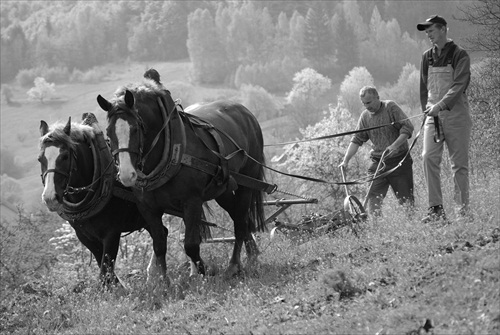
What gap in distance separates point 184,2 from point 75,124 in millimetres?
174366

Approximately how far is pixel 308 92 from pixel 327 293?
118616mm

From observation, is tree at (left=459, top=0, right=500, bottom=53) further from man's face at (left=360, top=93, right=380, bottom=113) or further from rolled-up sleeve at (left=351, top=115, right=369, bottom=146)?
man's face at (left=360, top=93, right=380, bottom=113)

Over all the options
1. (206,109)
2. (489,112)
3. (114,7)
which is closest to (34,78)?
(114,7)

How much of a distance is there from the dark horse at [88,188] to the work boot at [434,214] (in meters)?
3.38

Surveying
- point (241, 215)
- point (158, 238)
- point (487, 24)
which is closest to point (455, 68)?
point (241, 215)

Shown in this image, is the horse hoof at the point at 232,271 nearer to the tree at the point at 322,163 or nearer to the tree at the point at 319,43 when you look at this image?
the tree at the point at 322,163

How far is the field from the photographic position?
5.99 meters

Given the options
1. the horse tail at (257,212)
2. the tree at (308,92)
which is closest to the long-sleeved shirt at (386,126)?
the horse tail at (257,212)

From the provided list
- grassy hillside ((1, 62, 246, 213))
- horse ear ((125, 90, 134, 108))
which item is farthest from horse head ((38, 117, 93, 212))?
grassy hillside ((1, 62, 246, 213))

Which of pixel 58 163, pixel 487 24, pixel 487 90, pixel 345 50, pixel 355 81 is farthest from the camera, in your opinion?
pixel 345 50

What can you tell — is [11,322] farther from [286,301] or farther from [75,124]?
[286,301]

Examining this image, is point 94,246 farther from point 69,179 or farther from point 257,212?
point 257,212

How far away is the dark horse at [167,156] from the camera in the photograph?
8.47 m

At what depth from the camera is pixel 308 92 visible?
409ft
